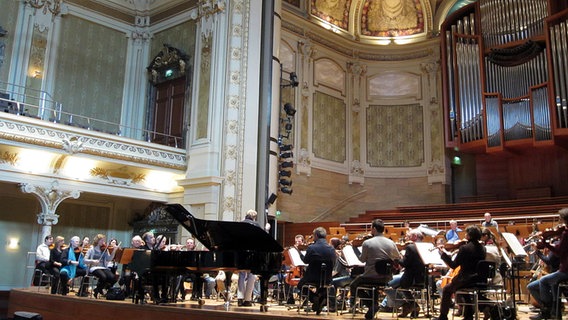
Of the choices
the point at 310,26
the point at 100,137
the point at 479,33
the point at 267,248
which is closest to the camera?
the point at 267,248

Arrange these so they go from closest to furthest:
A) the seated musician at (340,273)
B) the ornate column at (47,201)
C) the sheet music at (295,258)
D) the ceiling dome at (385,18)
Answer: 1. the seated musician at (340,273)
2. the sheet music at (295,258)
3. the ornate column at (47,201)
4. the ceiling dome at (385,18)

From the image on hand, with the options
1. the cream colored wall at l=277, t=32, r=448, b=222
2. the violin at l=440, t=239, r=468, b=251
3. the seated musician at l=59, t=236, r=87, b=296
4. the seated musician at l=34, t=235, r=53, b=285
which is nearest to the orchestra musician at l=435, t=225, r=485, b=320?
the violin at l=440, t=239, r=468, b=251

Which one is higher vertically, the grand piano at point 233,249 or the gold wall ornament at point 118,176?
the gold wall ornament at point 118,176

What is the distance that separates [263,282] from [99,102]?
1023cm

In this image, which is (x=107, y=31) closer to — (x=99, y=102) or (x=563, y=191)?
(x=99, y=102)

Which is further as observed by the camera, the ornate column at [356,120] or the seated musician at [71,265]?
the ornate column at [356,120]

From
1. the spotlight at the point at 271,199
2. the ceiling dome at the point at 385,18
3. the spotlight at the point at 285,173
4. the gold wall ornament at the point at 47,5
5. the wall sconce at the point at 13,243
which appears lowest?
the wall sconce at the point at 13,243

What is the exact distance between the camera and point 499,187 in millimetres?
18312

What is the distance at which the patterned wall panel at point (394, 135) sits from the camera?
65.5 ft

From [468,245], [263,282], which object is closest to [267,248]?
[263,282]

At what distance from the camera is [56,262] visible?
10.1 m

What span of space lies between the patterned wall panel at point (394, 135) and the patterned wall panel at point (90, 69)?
28.4 feet

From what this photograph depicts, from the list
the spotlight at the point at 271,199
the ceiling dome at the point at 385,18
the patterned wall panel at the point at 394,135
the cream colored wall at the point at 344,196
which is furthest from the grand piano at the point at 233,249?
the ceiling dome at the point at 385,18

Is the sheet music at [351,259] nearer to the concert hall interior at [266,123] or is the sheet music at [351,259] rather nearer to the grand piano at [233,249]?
the grand piano at [233,249]
